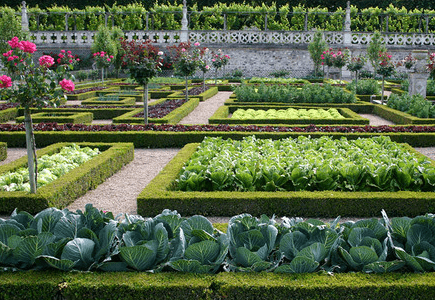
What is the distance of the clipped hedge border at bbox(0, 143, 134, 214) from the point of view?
20.1 feet

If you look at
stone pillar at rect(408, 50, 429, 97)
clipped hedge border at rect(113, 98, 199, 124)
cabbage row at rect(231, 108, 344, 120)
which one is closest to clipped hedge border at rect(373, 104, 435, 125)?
cabbage row at rect(231, 108, 344, 120)

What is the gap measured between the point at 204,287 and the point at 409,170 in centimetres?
454

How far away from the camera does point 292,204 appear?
20.0ft

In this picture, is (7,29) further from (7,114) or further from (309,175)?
(309,175)

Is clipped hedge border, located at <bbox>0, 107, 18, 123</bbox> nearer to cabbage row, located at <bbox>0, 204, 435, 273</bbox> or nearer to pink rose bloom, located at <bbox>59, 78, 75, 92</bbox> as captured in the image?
pink rose bloom, located at <bbox>59, 78, 75, 92</bbox>

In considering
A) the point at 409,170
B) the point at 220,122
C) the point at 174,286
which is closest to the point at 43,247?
the point at 174,286

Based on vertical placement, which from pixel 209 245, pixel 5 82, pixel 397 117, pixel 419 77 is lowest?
pixel 397 117

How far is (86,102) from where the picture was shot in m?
17.1

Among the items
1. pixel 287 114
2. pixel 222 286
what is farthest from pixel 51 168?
pixel 287 114

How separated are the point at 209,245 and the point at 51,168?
4962 mm

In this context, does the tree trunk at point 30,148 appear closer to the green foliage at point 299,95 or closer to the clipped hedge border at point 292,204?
the clipped hedge border at point 292,204

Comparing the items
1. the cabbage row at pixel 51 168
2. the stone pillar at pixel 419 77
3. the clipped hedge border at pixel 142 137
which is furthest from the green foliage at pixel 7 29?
the stone pillar at pixel 419 77

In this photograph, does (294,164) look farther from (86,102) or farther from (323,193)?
(86,102)

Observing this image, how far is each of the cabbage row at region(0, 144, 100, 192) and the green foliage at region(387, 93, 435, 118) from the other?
9765 mm
